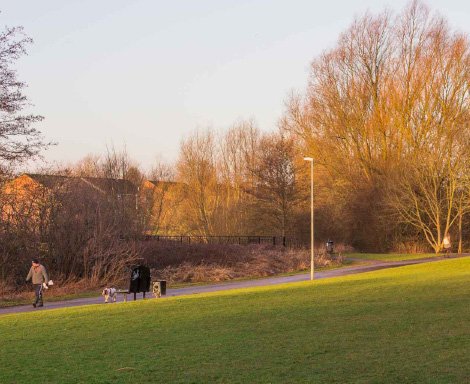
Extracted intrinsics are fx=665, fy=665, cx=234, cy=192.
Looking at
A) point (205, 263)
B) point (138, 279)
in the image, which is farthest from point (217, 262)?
point (138, 279)

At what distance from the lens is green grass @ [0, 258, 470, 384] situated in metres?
9.59

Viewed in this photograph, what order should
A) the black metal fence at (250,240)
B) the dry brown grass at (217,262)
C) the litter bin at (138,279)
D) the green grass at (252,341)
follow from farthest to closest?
the black metal fence at (250,240)
the dry brown grass at (217,262)
the litter bin at (138,279)
the green grass at (252,341)

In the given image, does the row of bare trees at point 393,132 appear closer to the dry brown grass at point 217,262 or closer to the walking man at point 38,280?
the dry brown grass at point 217,262

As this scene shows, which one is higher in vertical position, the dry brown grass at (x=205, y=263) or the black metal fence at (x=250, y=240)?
the black metal fence at (x=250, y=240)

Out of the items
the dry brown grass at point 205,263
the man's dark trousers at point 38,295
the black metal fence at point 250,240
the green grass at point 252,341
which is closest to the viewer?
the green grass at point 252,341

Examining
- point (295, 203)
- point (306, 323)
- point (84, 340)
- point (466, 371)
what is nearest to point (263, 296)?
point (306, 323)

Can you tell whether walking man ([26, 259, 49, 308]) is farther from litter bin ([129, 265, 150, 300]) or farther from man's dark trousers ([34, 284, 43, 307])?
litter bin ([129, 265, 150, 300])

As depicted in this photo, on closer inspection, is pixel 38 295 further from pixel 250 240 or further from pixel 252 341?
pixel 250 240

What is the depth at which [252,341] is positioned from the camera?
12320 mm

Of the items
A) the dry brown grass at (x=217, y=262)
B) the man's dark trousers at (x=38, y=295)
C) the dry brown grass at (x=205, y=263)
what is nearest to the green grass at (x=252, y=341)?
the man's dark trousers at (x=38, y=295)

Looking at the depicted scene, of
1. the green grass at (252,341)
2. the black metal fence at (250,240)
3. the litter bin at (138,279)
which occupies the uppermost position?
the black metal fence at (250,240)

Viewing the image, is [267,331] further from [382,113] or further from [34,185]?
[382,113]

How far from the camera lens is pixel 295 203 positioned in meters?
57.8

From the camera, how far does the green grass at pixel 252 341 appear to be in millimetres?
9586
